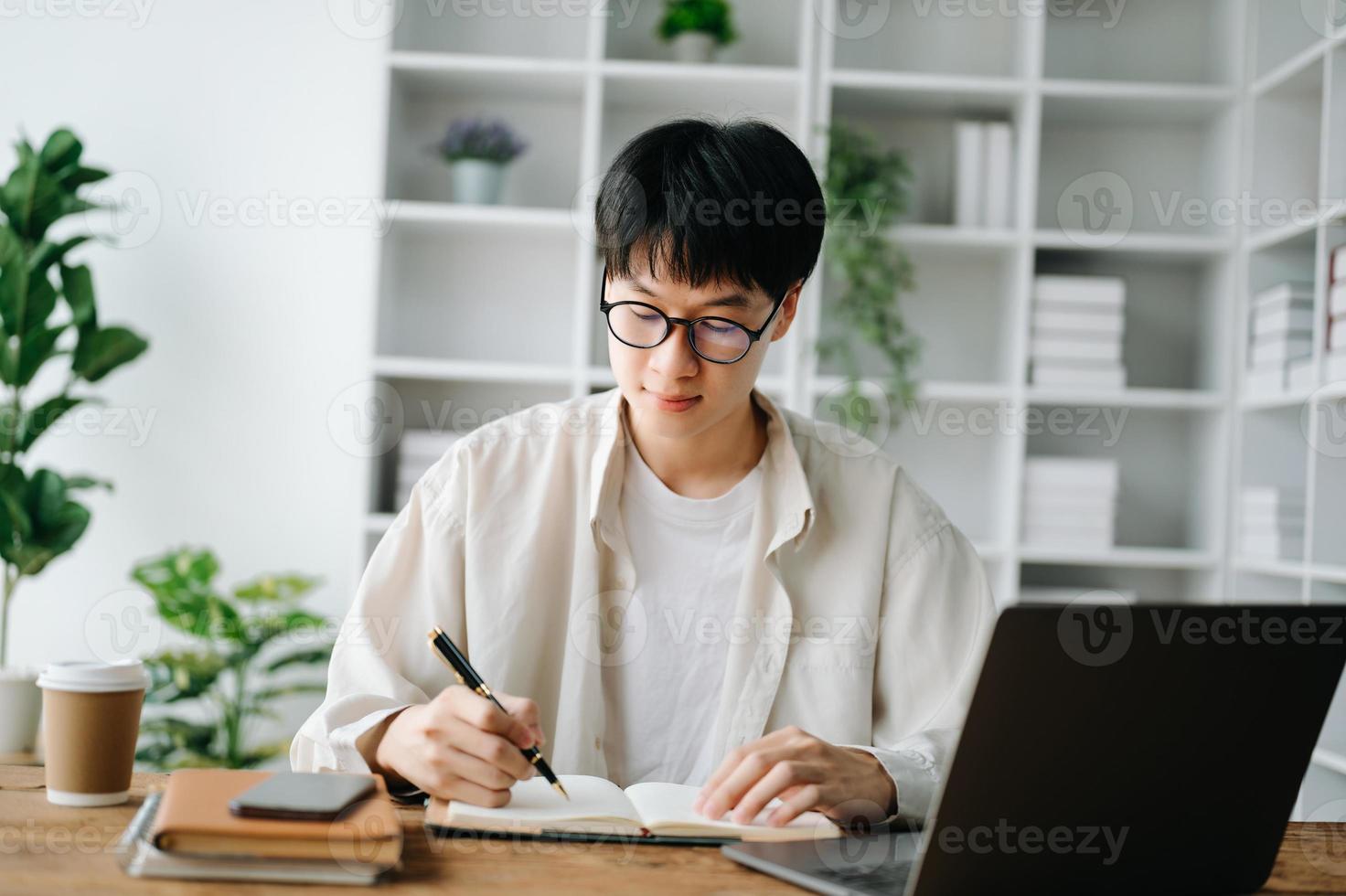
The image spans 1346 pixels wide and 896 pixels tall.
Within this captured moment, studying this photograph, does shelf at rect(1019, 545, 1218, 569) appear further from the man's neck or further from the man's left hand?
the man's left hand

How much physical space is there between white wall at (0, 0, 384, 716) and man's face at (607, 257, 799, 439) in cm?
206

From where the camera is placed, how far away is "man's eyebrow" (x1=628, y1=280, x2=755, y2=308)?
1396 mm

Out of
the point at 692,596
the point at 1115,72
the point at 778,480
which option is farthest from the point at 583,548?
the point at 1115,72

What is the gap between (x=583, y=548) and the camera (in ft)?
5.08

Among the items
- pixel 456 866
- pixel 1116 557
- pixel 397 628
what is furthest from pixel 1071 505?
pixel 456 866

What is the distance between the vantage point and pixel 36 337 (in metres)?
2.86

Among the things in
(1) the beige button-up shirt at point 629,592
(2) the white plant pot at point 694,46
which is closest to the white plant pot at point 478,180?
(2) the white plant pot at point 694,46

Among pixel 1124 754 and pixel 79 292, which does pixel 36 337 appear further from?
pixel 1124 754

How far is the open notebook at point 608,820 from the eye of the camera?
3.29 ft

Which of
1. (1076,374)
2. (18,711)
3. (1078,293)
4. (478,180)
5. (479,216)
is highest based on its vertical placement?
(478,180)

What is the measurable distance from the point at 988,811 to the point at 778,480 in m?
0.81

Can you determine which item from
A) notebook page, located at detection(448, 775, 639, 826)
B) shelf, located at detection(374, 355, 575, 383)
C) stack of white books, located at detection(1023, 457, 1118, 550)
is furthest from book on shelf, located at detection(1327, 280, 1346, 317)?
notebook page, located at detection(448, 775, 639, 826)

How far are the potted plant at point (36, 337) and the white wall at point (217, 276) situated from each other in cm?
42

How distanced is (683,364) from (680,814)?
1.80 ft
